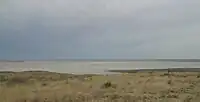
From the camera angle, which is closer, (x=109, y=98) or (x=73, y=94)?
(x=109, y=98)

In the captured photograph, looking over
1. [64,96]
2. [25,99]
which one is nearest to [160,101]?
[64,96]

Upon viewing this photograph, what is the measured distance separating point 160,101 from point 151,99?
2.62ft

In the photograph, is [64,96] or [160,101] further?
[64,96]

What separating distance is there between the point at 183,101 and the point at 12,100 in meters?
8.24

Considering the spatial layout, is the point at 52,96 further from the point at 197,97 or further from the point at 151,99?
the point at 197,97

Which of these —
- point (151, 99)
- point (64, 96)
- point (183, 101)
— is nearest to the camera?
point (183, 101)

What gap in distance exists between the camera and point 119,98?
58.2 feet

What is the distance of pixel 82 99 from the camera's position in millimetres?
17531

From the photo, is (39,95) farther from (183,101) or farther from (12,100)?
(183,101)

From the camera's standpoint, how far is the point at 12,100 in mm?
17219

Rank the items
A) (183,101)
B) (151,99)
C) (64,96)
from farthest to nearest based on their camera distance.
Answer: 1. (64,96)
2. (151,99)
3. (183,101)

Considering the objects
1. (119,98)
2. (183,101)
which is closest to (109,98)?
(119,98)

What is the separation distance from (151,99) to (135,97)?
1094mm

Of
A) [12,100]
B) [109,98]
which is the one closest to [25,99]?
[12,100]
